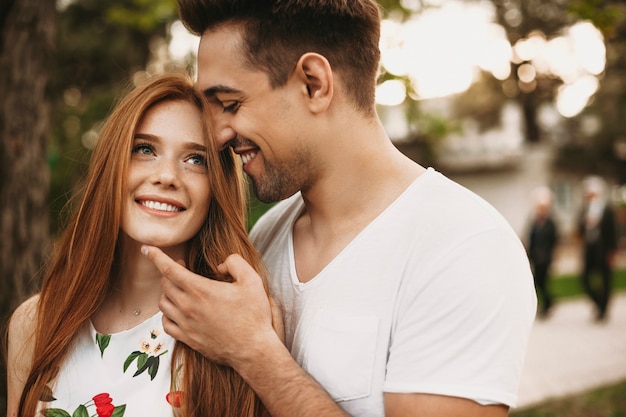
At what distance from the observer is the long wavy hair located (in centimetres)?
222

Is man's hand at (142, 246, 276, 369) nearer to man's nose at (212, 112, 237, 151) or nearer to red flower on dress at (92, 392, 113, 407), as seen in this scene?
red flower on dress at (92, 392, 113, 407)

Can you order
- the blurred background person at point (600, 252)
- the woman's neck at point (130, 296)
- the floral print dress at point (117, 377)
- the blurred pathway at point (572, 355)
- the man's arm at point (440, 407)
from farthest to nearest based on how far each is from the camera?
the blurred background person at point (600, 252) → the blurred pathway at point (572, 355) → the woman's neck at point (130, 296) → the floral print dress at point (117, 377) → the man's arm at point (440, 407)

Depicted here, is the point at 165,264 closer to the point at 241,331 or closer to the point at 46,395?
the point at 241,331

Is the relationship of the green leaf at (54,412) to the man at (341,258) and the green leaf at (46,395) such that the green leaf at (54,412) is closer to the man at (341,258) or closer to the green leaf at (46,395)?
the green leaf at (46,395)

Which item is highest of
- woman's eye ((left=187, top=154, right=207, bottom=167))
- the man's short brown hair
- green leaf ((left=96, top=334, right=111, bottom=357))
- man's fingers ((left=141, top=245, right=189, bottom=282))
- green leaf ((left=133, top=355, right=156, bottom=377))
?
the man's short brown hair

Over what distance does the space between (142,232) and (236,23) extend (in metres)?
0.85

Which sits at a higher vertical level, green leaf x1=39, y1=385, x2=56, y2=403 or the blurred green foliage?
green leaf x1=39, y1=385, x2=56, y2=403

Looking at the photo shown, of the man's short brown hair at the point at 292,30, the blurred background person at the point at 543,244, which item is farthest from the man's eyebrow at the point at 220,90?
the blurred background person at the point at 543,244

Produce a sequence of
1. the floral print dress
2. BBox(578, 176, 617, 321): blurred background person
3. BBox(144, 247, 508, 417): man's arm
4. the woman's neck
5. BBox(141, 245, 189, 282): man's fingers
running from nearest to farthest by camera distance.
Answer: BBox(144, 247, 508, 417): man's arm → BBox(141, 245, 189, 282): man's fingers → the floral print dress → the woman's neck → BBox(578, 176, 617, 321): blurred background person

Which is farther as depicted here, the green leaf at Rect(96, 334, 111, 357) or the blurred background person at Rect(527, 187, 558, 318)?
Result: the blurred background person at Rect(527, 187, 558, 318)

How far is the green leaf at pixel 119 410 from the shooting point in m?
2.22

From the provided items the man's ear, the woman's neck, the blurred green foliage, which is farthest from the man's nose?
the blurred green foliage

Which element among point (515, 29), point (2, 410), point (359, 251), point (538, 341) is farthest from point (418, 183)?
point (515, 29)

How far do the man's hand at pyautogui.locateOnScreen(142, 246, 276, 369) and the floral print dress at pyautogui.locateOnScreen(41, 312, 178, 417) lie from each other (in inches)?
7.8
